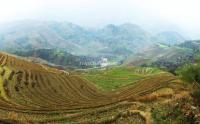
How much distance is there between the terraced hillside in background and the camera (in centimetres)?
5362

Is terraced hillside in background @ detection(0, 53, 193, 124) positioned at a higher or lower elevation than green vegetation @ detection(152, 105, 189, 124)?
lower

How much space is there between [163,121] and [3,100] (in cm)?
4704

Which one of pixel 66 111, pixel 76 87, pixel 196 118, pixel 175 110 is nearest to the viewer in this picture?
pixel 196 118

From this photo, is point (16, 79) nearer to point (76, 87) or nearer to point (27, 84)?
point (27, 84)

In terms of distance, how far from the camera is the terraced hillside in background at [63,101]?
53.6m

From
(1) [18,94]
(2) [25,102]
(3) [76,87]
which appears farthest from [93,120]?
(3) [76,87]

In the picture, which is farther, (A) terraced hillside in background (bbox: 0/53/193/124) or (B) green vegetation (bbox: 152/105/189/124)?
(A) terraced hillside in background (bbox: 0/53/193/124)

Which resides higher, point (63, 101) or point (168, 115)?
point (168, 115)

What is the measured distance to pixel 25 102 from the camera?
81.2 metres

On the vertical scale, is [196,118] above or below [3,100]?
above

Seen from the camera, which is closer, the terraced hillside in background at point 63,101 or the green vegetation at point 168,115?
the green vegetation at point 168,115

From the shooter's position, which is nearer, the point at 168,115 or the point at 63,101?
the point at 168,115

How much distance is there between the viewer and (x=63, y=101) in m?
84.9

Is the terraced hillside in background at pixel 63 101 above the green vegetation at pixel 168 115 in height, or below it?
below
